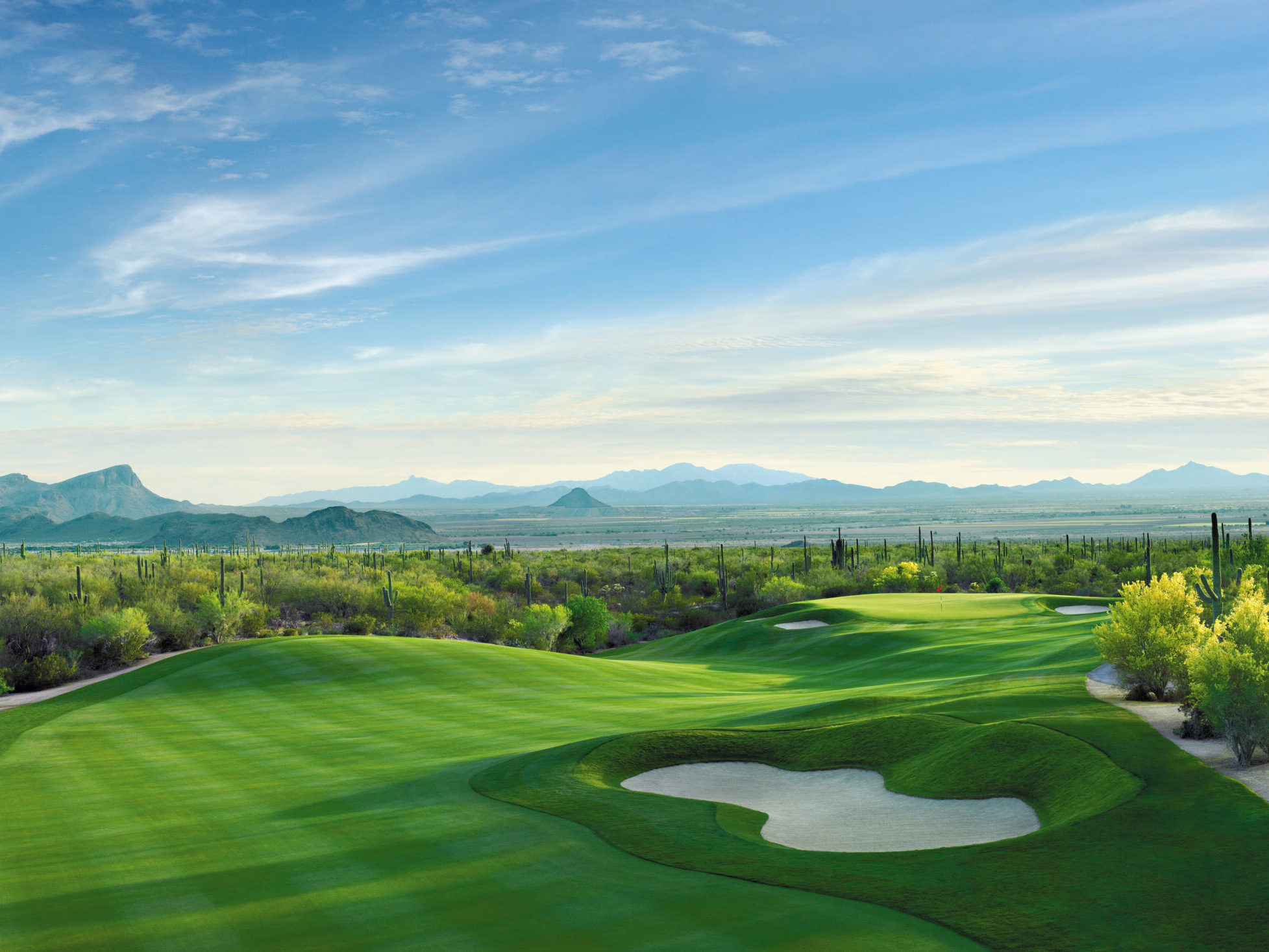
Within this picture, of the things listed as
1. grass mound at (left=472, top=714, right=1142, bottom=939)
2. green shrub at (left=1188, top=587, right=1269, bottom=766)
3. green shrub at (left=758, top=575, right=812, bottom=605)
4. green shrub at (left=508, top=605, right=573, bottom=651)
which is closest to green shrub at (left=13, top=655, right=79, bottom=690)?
green shrub at (left=508, top=605, right=573, bottom=651)

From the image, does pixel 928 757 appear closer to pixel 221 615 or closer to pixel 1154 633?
pixel 1154 633

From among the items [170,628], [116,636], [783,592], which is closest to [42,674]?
[116,636]

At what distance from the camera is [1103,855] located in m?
9.91

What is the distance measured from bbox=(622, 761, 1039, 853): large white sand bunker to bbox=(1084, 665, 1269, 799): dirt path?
2631 millimetres

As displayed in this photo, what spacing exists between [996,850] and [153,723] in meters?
23.9

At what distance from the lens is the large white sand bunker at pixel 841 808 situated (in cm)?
1188

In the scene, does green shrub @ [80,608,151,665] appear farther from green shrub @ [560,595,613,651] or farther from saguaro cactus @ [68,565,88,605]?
green shrub @ [560,595,613,651]

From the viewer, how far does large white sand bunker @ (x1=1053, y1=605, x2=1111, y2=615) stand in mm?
46469

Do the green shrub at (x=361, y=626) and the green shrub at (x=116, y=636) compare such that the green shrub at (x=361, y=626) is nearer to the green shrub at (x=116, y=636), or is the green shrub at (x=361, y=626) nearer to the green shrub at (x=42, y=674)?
the green shrub at (x=116, y=636)

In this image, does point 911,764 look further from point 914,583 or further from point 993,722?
point 914,583

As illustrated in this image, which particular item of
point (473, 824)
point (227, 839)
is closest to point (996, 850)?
point (473, 824)

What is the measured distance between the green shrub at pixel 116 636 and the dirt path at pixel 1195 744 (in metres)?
39.5

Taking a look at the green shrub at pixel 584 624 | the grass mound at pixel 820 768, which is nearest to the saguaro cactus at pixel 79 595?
the green shrub at pixel 584 624

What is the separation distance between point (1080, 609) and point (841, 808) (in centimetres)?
4049
